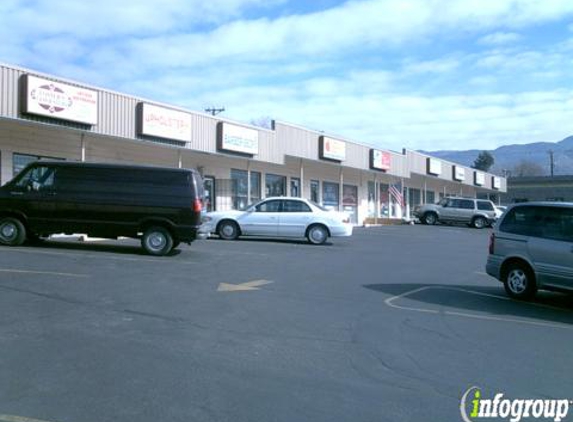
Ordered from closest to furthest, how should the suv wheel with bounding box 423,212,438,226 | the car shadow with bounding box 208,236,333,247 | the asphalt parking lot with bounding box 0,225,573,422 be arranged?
the asphalt parking lot with bounding box 0,225,573,422, the car shadow with bounding box 208,236,333,247, the suv wheel with bounding box 423,212,438,226

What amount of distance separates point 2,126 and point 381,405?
644 inches

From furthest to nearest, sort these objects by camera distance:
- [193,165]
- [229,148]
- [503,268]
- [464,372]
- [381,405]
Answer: [193,165]
[229,148]
[503,268]
[464,372]
[381,405]

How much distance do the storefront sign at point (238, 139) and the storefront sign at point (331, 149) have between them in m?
5.51

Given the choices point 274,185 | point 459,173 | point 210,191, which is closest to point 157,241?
point 210,191

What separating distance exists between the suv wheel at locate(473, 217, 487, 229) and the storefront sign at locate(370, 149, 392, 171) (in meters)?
6.62

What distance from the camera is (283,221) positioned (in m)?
20.9

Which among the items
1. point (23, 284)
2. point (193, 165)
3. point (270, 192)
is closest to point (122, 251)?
point (23, 284)

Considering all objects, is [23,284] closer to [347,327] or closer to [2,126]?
[347,327]

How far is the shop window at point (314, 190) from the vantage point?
116 ft

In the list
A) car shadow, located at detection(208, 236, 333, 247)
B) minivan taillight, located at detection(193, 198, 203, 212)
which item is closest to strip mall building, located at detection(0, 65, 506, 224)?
car shadow, located at detection(208, 236, 333, 247)

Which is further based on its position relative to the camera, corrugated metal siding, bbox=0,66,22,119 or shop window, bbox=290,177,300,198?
shop window, bbox=290,177,300,198

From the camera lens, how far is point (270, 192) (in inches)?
1256

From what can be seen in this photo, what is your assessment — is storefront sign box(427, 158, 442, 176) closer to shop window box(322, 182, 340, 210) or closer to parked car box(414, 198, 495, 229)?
parked car box(414, 198, 495, 229)

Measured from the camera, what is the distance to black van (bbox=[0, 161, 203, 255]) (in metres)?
14.9
